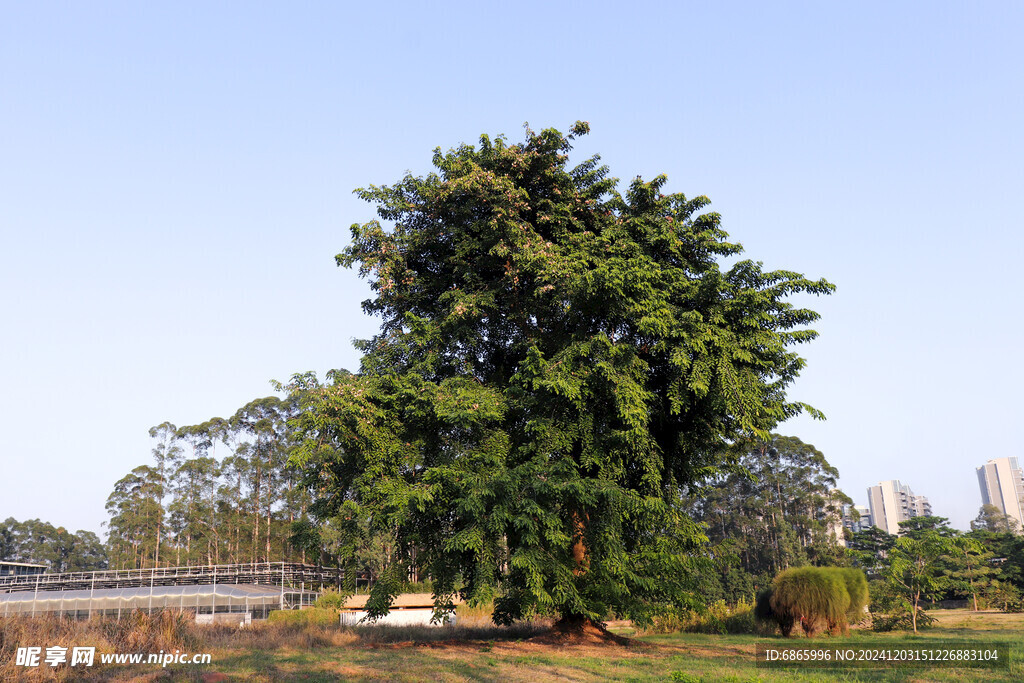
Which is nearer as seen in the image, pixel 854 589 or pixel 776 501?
pixel 854 589

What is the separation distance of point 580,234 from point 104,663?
1491 centimetres

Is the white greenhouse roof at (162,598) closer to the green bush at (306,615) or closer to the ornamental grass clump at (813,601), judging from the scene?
the green bush at (306,615)

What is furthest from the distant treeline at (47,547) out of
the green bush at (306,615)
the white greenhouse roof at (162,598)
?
the green bush at (306,615)

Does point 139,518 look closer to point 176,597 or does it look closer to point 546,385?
point 176,597

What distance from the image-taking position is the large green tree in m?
16.4

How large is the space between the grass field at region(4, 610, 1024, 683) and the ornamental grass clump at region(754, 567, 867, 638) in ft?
7.34

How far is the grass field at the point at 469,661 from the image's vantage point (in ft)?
34.7

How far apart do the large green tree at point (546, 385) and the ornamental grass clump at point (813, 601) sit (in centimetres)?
581

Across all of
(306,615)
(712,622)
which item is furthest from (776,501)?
(306,615)

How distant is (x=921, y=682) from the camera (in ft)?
34.3

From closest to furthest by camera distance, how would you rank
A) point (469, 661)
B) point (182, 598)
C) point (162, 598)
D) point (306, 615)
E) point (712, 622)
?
point (469, 661) → point (712, 622) → point (306, 615) → point (182, 598) → point (162, 598)

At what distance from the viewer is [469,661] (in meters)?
13.5

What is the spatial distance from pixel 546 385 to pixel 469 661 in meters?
6.73

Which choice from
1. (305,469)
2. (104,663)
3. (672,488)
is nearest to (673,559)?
(672,488)
